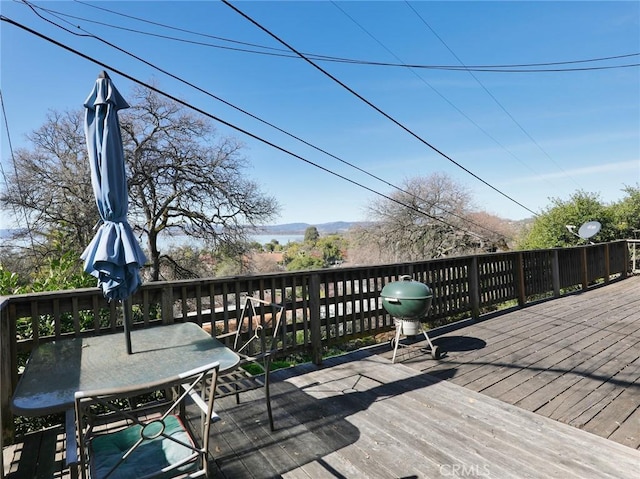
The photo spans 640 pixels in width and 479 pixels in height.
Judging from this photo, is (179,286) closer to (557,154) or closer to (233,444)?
(233,444)

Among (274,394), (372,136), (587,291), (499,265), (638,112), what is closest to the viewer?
(274,394)

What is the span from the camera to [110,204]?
7.36 feet

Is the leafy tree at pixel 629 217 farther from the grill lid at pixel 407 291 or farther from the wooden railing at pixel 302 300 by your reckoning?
the grill lid at pixel 407 291

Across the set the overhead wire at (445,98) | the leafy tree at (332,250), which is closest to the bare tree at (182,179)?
the overhead wire at (445,98)

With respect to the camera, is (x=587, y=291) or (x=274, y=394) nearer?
(x=274, y=394)

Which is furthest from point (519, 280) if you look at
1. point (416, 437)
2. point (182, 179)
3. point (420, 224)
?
point (420, 224)

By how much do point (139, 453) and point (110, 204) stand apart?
1.45m

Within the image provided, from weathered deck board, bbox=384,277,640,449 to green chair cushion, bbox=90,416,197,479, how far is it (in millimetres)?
2570

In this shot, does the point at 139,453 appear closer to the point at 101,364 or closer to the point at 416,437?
the point at 101,364

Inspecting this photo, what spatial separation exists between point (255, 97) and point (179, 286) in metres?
11.5

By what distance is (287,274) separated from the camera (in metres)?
3.71

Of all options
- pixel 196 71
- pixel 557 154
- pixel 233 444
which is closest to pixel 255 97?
pixel 196 71

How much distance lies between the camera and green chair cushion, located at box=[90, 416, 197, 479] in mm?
1488

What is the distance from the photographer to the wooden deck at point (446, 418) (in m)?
2.12
